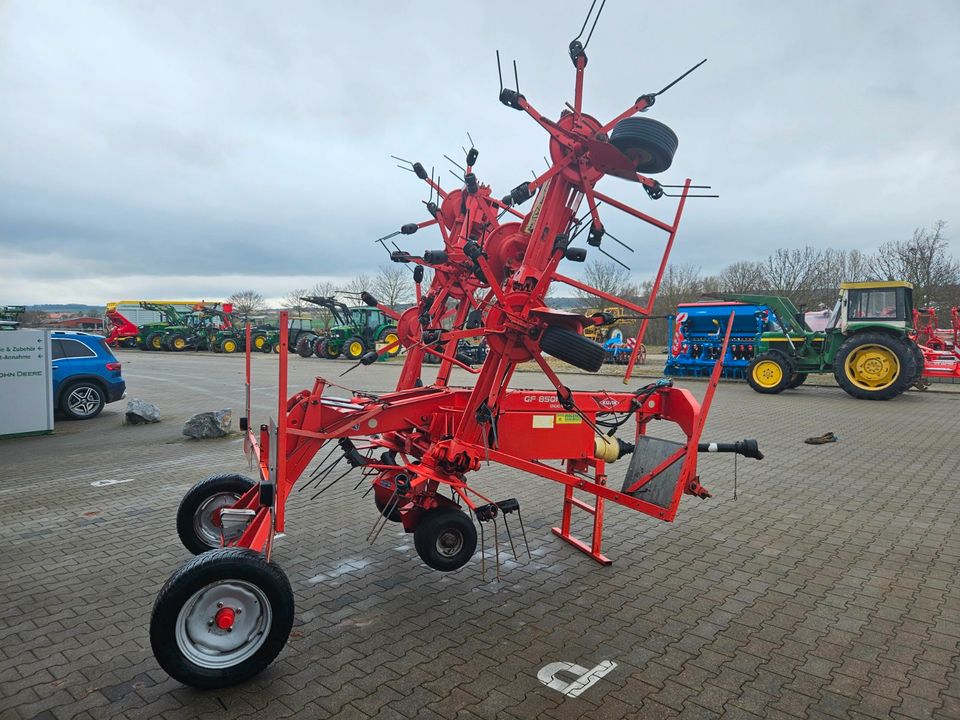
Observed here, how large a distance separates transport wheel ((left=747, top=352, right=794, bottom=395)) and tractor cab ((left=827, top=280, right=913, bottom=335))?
1537 mm

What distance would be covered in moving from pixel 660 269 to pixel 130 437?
9264mm

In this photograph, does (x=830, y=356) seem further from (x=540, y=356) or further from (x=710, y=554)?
(x=540, y=356)

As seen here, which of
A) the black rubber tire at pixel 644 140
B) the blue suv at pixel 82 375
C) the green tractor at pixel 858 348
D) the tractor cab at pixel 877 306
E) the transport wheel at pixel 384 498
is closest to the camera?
the black rubber tire at pixel 644 140

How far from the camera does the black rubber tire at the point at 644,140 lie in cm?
406

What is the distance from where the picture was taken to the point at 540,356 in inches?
166

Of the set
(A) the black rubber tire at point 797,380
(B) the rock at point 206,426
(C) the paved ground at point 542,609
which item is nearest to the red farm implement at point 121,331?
(B) the rock at point 206,426

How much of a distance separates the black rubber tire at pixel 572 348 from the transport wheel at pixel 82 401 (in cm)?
1139

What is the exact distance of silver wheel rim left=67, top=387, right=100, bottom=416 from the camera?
39.4ft

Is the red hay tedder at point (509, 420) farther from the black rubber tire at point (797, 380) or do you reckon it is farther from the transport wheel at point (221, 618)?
the black rubber tire at point (797, 380)

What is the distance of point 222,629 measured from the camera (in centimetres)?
324

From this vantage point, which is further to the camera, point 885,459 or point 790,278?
point 790,278

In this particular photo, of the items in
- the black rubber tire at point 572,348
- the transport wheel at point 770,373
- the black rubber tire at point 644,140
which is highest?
the black rubber tire at point 644,140

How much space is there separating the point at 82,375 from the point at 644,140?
11.9m

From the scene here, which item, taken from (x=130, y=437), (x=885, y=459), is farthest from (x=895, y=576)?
(x=130, y=437)
